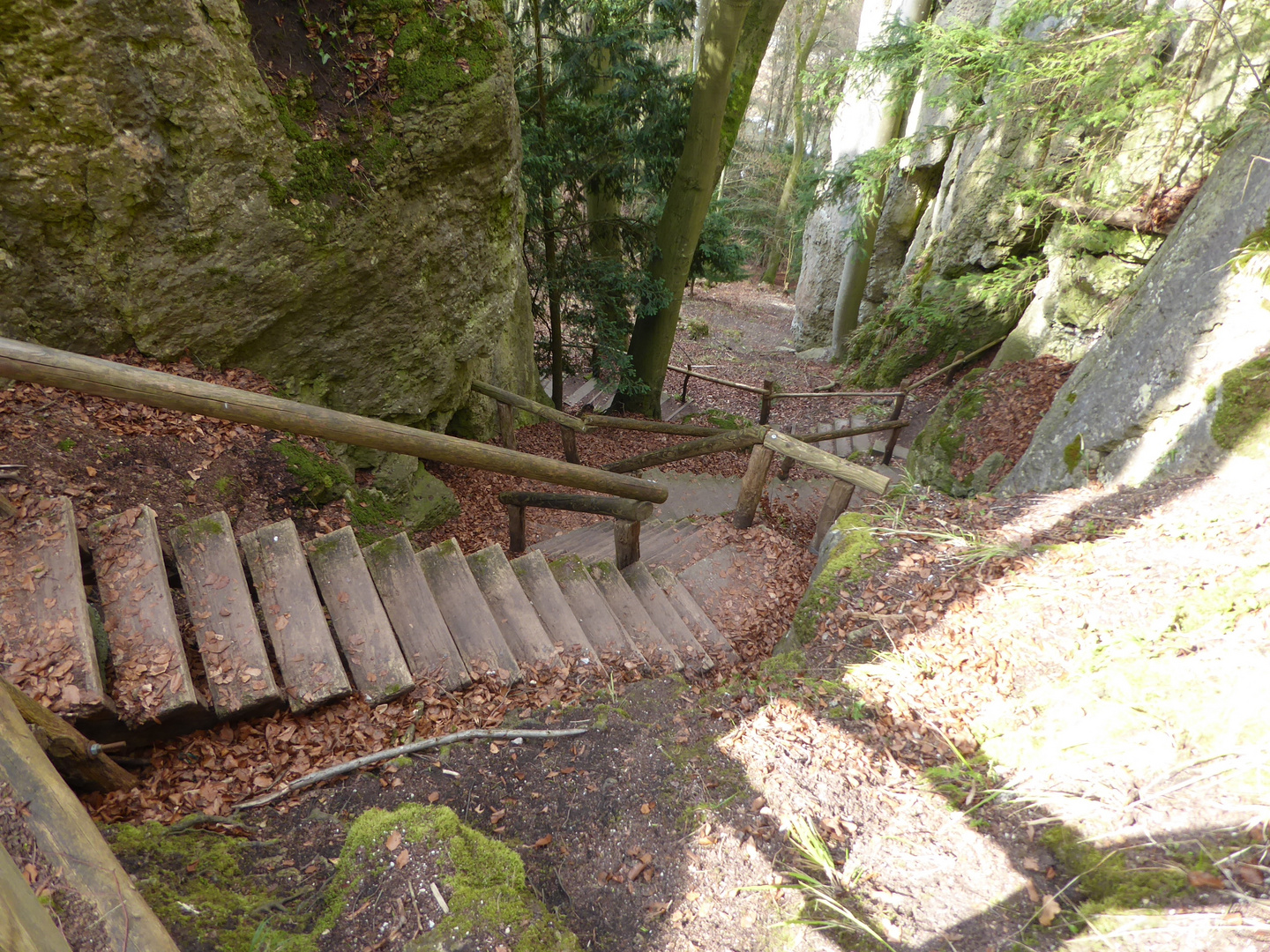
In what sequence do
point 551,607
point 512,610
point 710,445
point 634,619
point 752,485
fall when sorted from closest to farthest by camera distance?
point 512,610
point 551,607
point 634,619
point 752,485
point 710,445

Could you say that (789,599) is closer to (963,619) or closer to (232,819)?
(963,619)

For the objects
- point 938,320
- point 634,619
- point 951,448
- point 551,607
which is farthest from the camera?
point 938,320

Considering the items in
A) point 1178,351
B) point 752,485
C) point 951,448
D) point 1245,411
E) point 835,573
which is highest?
point 1178,351

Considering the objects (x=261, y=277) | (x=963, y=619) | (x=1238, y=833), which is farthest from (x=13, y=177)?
(x=1238, y=833)

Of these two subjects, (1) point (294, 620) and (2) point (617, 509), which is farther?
(2) point (617, 509)

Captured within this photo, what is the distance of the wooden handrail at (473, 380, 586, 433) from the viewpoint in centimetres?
642

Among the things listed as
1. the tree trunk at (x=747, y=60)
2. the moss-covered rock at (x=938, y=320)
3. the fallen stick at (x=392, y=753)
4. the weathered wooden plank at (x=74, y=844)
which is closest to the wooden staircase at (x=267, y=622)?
the fallen stick at (x=392, y=753)

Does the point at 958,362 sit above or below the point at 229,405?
below

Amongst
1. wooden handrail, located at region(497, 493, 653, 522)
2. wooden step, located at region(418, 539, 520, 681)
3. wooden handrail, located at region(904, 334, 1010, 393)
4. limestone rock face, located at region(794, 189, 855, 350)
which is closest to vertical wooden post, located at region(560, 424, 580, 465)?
wooden handrail, located at region(497, 493, 653, 522)

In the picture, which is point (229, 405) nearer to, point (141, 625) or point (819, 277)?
point (141, 625)

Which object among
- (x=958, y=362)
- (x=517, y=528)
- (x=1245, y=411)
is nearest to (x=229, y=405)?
(x=517, y=528)

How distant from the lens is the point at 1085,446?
16.1 feet

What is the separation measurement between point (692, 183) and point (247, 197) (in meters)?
6.09

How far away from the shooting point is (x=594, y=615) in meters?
3.72
